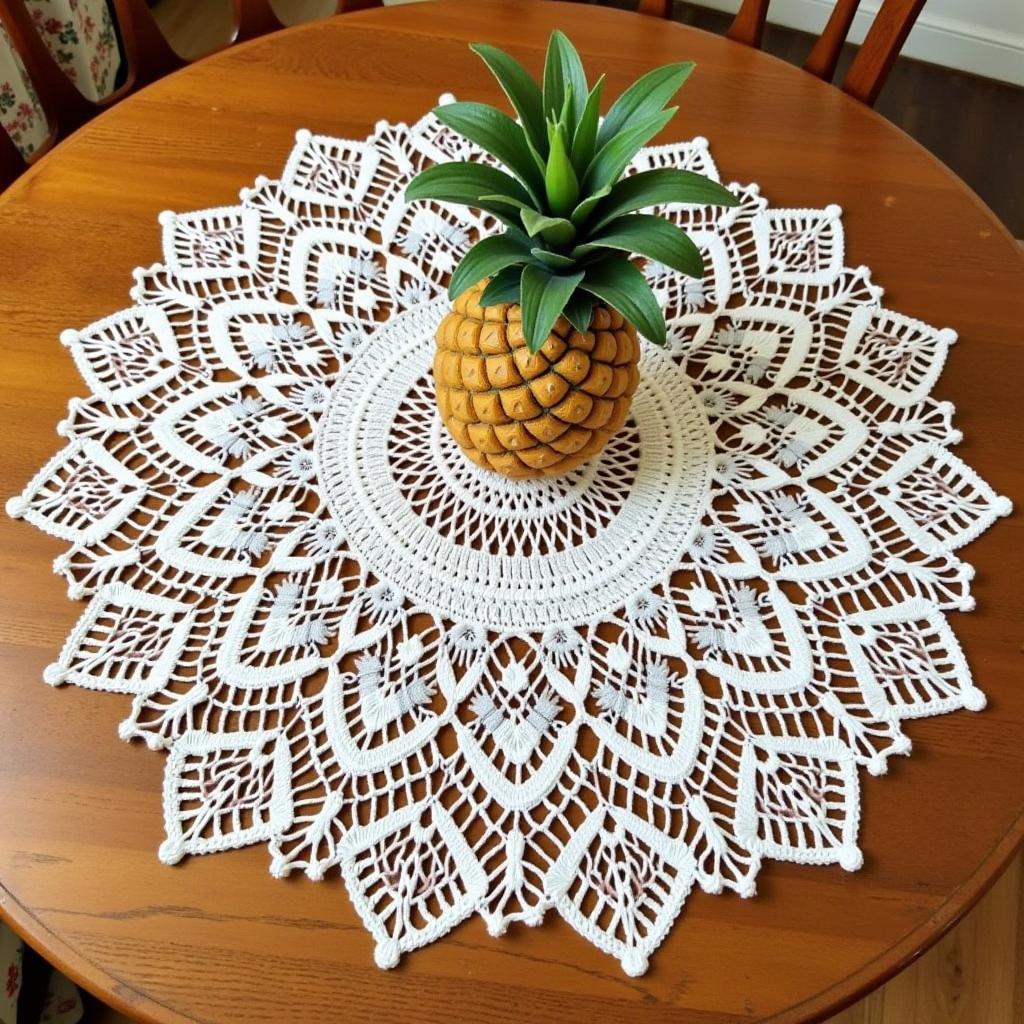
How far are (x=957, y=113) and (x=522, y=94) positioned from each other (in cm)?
214

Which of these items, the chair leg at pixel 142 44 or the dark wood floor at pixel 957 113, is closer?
the chair leg at pixel 142 44

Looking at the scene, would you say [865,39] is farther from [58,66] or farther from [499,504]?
[58,66]

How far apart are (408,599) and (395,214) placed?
18.1 inches

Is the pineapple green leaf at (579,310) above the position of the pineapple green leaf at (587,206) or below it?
below

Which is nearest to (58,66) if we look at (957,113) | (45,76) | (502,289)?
(45,76)

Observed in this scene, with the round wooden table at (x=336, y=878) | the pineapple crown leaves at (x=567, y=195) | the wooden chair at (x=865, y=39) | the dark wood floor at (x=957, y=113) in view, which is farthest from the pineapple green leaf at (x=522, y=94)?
the dark wood floor at (x=957, y=113)

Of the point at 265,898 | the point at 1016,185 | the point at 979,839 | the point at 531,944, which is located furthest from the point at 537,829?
the point at 1016,185

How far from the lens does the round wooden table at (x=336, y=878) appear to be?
28.7 inches

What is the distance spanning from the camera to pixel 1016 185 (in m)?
2.39

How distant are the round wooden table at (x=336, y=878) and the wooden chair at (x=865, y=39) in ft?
0.22

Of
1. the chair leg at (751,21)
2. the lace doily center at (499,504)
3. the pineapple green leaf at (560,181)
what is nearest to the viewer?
the pineapple green leaf at (560,181)

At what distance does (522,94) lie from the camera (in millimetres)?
784

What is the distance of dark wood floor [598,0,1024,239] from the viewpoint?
2.39 metres

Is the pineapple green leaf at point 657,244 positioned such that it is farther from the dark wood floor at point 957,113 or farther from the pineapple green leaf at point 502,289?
the dark wood floor at point 957,113
